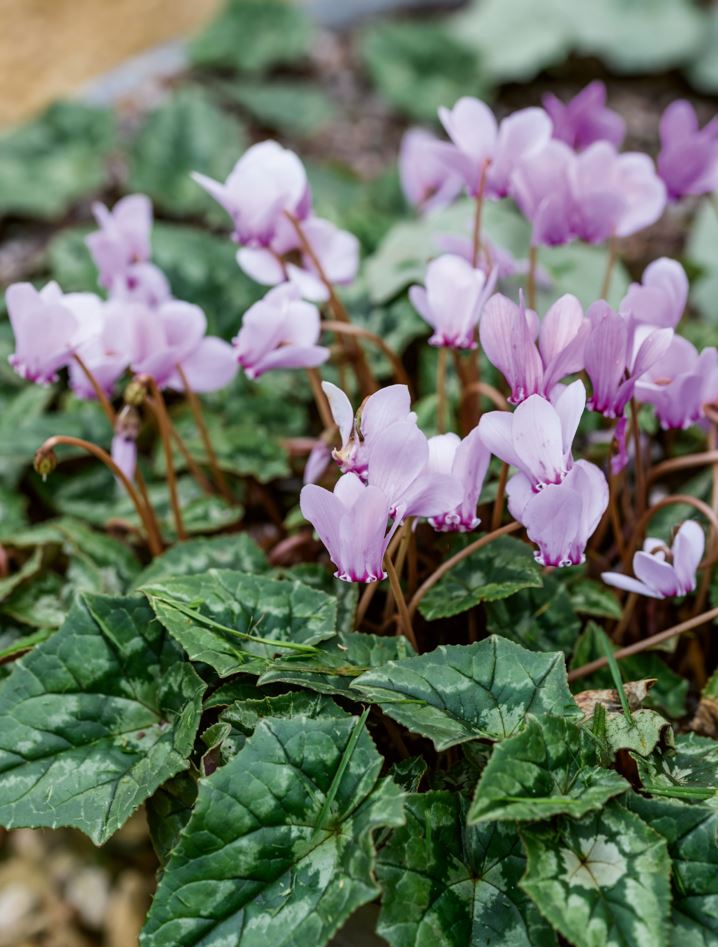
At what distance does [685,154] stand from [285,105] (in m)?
1.75

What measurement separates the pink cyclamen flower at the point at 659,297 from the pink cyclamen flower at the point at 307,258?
0.41 metres

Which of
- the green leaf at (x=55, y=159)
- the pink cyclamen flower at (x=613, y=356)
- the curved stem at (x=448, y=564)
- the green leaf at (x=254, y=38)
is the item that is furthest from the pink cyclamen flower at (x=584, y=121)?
the green leaf at (x=254, y=38)

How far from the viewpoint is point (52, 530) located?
156cm

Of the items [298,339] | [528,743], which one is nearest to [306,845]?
[528,743]

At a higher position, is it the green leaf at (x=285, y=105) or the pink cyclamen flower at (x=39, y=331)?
the pink cyclamen flower at (x=39, y=331)

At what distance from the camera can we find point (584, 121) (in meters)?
1.50

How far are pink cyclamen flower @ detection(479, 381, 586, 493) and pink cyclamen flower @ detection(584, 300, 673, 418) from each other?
0.06 meters

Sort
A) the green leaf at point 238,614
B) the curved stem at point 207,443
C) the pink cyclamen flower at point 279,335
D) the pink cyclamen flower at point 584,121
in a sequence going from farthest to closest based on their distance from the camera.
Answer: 1. the pink cyclamen flower at point 584,121
2. the curved stem at point 207,443
3. the pink cyclamen flower at point 279,335
4. the green leaf at point 238,614

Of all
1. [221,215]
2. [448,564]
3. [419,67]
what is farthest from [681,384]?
[419,67]

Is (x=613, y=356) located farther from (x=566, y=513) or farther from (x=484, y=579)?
(x=484, y=579)

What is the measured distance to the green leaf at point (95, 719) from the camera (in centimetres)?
113

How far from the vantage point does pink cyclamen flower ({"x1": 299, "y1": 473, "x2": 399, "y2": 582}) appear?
3.22ft

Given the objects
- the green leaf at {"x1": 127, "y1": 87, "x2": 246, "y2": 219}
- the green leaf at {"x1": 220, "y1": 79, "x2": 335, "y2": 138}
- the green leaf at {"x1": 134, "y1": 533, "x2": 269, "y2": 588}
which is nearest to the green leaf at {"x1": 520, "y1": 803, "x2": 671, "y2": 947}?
the green leaf at {"x1": 134, "y1": 533, "x2": 269, "y2": 588}

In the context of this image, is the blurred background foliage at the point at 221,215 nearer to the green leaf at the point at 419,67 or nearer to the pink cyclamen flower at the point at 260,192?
the green leaf at the point at 419,67
